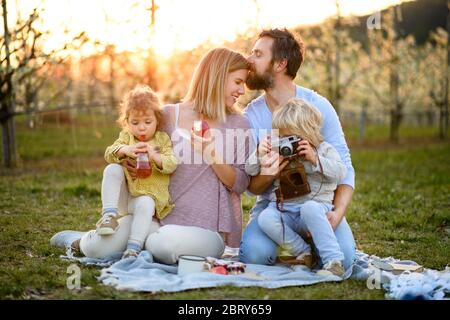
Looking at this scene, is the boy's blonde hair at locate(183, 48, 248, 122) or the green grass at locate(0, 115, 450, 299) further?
the boy's blonde hair at locate(183, 48, 248, 122)

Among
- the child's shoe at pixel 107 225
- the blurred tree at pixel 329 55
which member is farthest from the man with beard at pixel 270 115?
the blurred tree at pixel 329 55

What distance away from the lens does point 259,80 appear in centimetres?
485

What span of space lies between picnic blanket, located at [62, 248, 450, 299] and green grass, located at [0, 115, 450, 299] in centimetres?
A: 6

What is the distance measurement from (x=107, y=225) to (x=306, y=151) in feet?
4.44

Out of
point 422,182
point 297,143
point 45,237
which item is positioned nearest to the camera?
point 297,143

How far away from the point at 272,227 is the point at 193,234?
511mm

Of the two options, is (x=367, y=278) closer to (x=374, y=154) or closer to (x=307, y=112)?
(x=307, y=112)

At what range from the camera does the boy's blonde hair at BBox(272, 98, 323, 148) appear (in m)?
4.36

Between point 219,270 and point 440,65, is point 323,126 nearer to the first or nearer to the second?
point 219,270

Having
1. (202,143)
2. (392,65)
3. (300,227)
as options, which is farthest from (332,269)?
(392,65)

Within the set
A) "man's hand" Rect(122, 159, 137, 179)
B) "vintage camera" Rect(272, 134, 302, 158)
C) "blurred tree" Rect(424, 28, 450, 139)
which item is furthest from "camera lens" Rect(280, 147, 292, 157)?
"blurred tree" Rect(424, 28, 450, 139)

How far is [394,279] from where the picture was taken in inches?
154

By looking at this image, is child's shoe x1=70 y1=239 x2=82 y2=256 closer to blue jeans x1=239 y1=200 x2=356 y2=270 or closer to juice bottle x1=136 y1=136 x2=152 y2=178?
juice bottle x1=136 y1=136 x2=152 y2=178

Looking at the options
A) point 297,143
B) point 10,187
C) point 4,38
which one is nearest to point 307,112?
point 297,143
